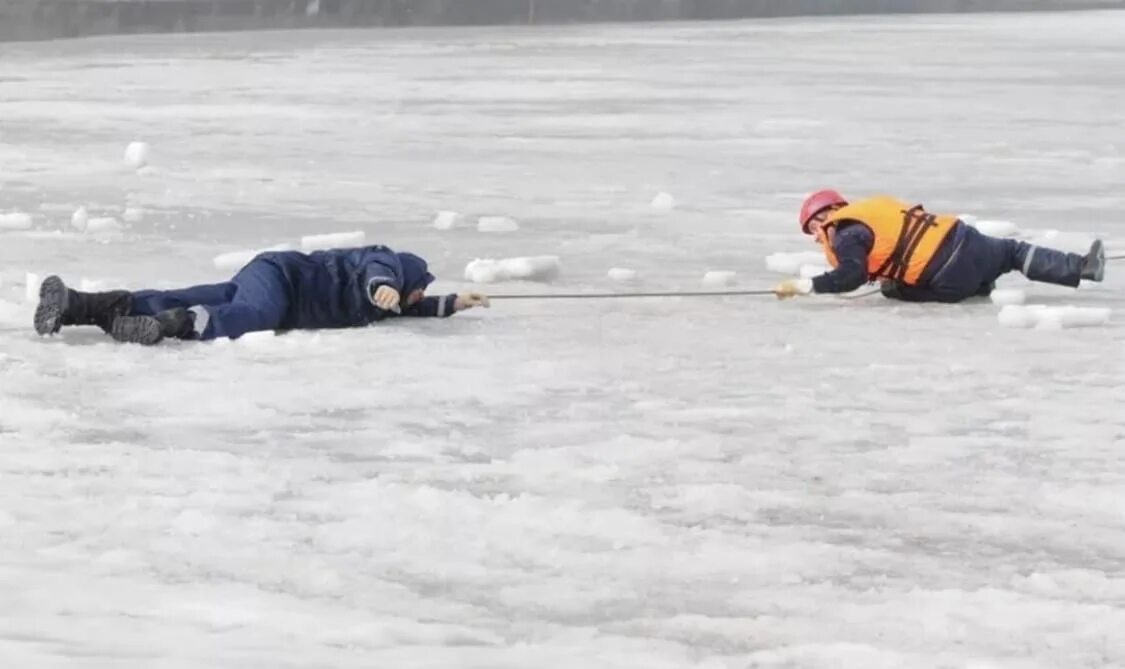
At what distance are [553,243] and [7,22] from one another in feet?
60.6

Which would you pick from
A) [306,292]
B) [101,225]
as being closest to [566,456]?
[306,292]

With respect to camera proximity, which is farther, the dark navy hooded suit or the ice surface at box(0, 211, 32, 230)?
the ice surface at box(0, 211, 32, 230)

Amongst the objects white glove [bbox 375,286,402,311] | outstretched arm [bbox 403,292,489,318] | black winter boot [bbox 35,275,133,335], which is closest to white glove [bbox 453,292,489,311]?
outstretched arm [bbox 403,292,489,318]

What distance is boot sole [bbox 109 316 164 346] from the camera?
5418 mm

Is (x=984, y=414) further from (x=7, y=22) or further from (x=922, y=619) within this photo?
(x=7, y=22)

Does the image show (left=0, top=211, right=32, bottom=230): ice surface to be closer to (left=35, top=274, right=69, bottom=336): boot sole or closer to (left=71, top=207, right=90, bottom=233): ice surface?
(left=71, top=207, right=90, bottom=233): ice surface

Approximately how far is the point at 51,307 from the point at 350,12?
78.2 feet

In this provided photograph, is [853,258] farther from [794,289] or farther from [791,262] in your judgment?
[791,262]

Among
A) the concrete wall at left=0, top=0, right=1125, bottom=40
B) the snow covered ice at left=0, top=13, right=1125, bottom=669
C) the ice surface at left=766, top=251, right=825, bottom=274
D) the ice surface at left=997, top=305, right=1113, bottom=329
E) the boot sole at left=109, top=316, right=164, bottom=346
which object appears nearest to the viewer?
the snow covered ice at left=0, top=13, right=1125, bottom=669

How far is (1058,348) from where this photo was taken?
18.0 feet

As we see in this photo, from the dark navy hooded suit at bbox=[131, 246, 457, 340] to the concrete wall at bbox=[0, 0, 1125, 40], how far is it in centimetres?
1938

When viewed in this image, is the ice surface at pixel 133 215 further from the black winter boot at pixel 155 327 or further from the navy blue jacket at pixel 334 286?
the black winter boot at pixel 155 327

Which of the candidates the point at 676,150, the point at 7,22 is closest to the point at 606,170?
the point at 676,150

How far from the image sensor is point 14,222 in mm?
7941
